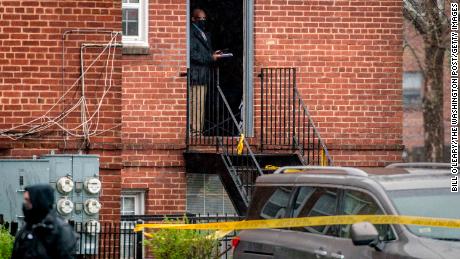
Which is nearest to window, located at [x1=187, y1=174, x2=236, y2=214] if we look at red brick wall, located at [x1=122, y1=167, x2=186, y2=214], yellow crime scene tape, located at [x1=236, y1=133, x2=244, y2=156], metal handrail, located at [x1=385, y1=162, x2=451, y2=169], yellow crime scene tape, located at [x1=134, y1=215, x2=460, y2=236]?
red brick wall, located at [x1=122, y1=167, x2=186, y2=214]

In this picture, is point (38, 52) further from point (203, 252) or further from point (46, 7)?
point (203, 252)

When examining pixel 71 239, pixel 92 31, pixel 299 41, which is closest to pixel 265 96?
pixel 299 41

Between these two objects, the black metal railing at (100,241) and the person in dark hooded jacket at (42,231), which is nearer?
the person in dark hooded jacket at (42,231)

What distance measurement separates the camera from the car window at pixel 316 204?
12.7 m

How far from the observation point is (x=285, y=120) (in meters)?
20.2

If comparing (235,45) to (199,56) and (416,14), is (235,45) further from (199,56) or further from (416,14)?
(416,14)

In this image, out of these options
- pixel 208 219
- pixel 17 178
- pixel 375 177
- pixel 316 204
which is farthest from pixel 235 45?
pixel 375 177

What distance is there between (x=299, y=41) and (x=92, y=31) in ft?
15.9

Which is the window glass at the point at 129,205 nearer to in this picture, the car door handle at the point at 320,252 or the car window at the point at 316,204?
the car window at the point at 316,204

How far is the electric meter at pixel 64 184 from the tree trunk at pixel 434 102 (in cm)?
1275

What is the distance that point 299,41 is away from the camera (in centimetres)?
2070

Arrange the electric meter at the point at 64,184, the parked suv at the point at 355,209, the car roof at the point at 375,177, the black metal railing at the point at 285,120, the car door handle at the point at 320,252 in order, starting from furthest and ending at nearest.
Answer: the black metal railing at the point at 285,120 → the electric meter at the point at 64,184 → the car door handle at the point at 320,252 → the car roof at the point at 375,177 → the parked suv at the point at 355,209

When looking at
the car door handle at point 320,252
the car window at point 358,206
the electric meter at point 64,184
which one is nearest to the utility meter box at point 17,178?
the electric meter at point 64,184

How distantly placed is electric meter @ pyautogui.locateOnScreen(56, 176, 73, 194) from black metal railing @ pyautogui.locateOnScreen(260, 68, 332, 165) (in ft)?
14.4
